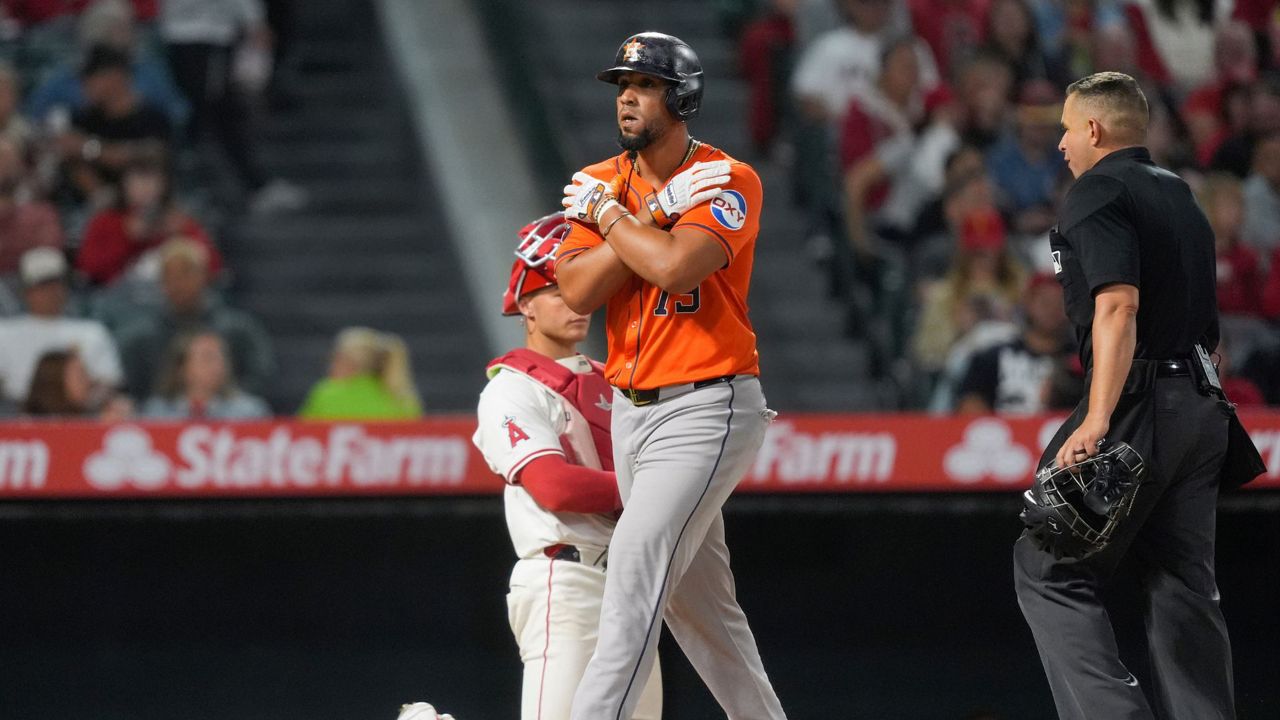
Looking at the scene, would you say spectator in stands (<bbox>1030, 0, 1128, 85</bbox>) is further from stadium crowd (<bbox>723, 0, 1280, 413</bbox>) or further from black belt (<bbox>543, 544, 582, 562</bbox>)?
black belt (<bbox>543, 544, 582, 562</bbox>)

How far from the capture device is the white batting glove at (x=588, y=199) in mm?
3836

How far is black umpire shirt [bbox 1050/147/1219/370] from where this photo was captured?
389 cm

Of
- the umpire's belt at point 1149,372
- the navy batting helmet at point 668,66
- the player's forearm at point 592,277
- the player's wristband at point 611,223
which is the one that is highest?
the navy batting helmet at point 668,66

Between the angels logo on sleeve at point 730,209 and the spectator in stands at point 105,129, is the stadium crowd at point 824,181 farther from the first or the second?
the angels logo on sleeve at point 730,209

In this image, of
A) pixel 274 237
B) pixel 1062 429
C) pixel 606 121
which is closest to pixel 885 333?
pixel 606 121

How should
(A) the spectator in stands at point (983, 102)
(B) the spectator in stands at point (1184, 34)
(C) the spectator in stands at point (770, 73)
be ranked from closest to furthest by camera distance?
(A) the spectator in stands at point (983, 102), (C) the spectator in stands at point (770, 73), (B) the spectator in stands at point (1184, 34)

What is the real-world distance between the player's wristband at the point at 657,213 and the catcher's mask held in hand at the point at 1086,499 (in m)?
1.04

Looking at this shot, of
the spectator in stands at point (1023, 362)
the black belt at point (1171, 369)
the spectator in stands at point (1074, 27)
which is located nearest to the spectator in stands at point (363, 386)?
the spectator in stands at point (1023, 362)

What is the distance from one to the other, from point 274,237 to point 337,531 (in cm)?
441

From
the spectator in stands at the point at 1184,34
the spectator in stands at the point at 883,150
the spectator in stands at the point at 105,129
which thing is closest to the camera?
the spectator in stands at the point at 105,129

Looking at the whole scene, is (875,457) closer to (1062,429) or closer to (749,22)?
(1062,429)

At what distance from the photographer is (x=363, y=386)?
785cm

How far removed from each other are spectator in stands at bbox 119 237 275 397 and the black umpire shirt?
509cm

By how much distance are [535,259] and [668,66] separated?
0.64 meters
